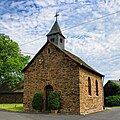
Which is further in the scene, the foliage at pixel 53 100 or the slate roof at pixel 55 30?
the slate roof at pixel 55 30

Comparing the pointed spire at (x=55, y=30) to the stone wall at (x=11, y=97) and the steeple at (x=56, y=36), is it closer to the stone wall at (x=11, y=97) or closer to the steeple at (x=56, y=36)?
the steeple at (x=56, y=36)

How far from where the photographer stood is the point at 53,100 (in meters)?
19.7

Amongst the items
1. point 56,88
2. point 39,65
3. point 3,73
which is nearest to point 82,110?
point 56,88

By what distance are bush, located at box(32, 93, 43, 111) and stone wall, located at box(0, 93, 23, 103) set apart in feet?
54.7

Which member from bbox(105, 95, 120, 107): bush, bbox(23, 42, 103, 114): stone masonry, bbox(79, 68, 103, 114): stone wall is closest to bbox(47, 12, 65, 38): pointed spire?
bbox(23, 42, 103, 114): stone masonry

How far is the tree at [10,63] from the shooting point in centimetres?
3825

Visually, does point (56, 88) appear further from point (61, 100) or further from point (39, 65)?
point (39, 65)

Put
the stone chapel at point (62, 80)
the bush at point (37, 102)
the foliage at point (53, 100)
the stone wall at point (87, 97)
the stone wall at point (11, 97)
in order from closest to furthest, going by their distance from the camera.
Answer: the foliage at point (53, 100), the stone chapel at point (62, 80), the stone wall at point (87, 97), the bush at point (37, 102), the stone wall at point (11, 97)

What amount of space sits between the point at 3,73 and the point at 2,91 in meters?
3.51

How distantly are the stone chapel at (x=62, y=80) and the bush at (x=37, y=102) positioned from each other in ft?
1.66

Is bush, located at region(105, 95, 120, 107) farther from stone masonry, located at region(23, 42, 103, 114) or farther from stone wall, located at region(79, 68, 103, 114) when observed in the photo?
stone masonry, located at region(23, 42, 103, 114)

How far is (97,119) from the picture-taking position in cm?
1502

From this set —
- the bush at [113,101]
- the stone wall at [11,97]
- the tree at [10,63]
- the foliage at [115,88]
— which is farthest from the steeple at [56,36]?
the foliage at [115,88]

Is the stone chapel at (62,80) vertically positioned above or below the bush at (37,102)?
above
